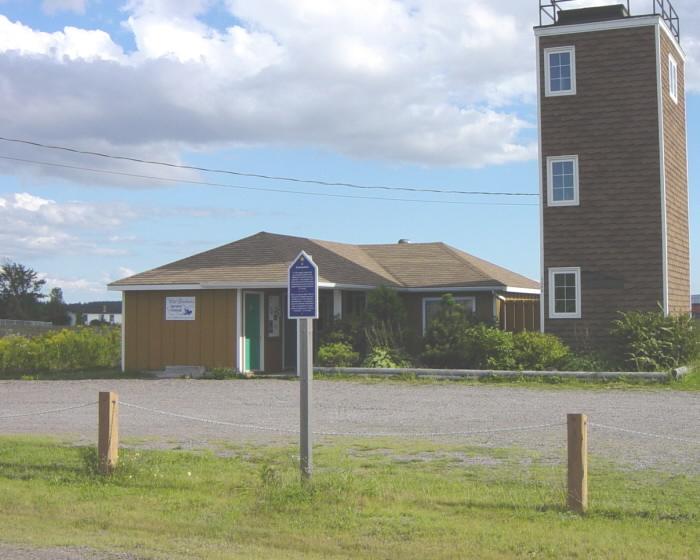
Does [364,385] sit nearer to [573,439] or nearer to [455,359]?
[455,359]

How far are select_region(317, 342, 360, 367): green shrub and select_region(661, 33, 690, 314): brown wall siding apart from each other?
8.30 metres

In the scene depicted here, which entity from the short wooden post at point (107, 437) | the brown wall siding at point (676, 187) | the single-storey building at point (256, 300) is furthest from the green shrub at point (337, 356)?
the short wooden post at point (107, 437)

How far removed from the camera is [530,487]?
9438mm

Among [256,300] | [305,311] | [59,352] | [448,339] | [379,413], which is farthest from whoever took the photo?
[59,352]

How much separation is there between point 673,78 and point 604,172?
425cm

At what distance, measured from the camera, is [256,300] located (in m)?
25.5

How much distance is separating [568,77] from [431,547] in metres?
19.7

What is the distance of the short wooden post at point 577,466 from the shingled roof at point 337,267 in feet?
52.3

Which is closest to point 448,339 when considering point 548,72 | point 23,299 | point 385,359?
point 385,359

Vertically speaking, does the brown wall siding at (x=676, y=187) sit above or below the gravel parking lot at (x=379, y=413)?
above

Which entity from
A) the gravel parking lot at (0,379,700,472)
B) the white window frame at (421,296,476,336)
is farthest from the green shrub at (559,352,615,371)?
the white window frame at (421,296,476,336)

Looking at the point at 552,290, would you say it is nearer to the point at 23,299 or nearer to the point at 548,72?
the point at 548,72

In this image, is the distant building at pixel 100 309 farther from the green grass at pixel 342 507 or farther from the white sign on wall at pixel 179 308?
the green grass at pixel 342 507

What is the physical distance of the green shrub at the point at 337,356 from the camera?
23750 millimetres
